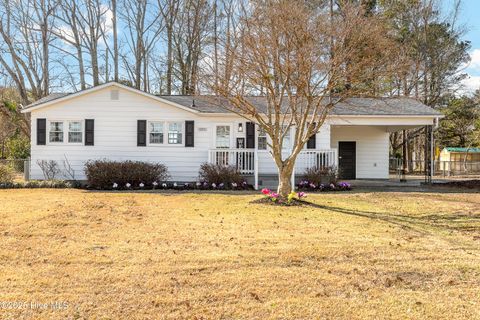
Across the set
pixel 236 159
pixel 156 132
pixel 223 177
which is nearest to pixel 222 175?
pixel 223 177

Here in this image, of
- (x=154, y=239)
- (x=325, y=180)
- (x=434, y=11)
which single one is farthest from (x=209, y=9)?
(x=154, y=239)

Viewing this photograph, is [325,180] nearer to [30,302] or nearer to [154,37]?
[30,302]

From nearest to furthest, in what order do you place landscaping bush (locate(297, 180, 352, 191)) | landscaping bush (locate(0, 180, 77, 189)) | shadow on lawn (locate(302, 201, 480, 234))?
shadow on lawn (locate(302, 201, 480, 234))
landscaping bush (locate(0, 180, 77, 189))
landscaping bush (locate(297, 180, 352, 191))

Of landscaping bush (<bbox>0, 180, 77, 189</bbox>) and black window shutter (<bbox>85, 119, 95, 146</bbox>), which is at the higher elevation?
black window shutter (<bbox>85, 119, 95, 146</bbox>)

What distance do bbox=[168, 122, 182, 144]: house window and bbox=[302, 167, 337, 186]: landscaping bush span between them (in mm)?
5203

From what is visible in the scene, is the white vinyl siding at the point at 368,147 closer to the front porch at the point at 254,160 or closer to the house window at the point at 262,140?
the front porch at the point at 254,160

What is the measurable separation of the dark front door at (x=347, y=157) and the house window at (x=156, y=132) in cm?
845

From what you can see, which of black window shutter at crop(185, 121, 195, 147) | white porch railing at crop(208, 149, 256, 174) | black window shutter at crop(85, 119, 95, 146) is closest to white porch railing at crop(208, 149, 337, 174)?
white porch railing at crop(208, 149, 256, 174)

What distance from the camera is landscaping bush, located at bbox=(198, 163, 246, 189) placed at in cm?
1338

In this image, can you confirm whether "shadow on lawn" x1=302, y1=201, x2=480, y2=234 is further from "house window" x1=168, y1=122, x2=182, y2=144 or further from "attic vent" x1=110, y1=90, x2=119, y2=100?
"attic vent" x1=110, y1=90, x2=119, y2=100

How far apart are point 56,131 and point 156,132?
391 centimetres

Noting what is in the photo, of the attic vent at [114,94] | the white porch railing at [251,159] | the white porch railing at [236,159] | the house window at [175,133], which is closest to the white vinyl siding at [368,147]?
the white porch railing at [251,159]

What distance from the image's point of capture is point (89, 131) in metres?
14.6

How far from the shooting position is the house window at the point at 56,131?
48.1 ft
